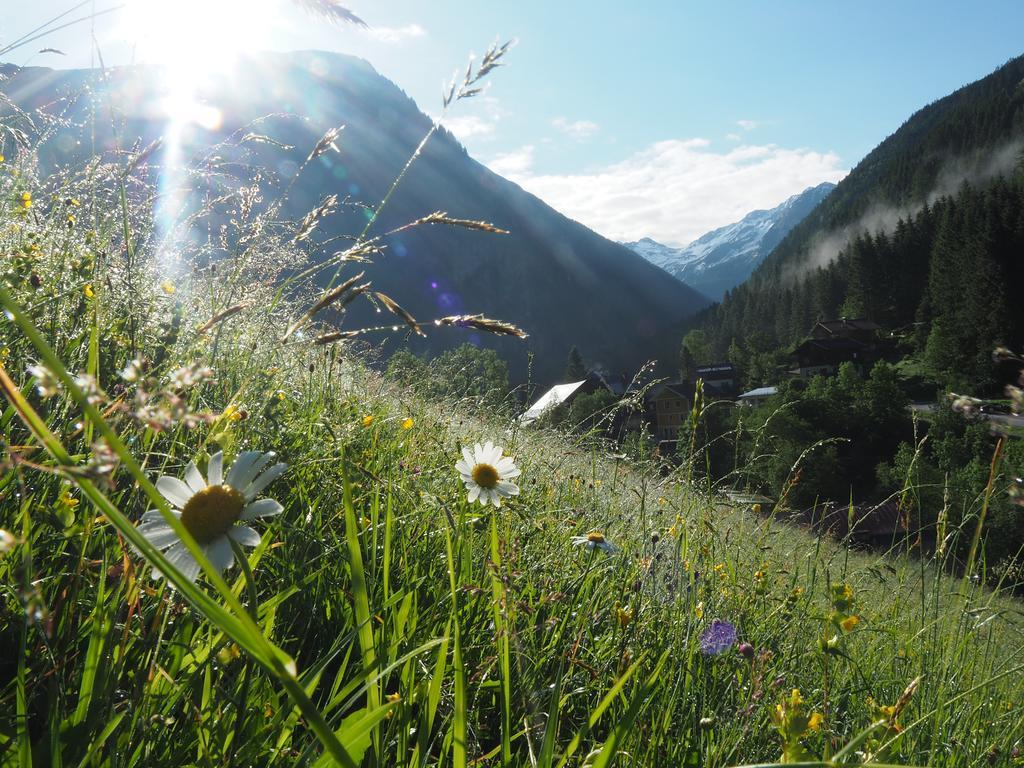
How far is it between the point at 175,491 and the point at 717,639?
127 cm

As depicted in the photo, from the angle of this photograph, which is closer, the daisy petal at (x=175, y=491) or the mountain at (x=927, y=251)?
the daisy petal at (x=175, y=491)

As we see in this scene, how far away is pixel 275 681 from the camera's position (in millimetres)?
1058

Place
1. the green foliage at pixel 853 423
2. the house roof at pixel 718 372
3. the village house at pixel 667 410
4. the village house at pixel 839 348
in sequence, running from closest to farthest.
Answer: the green foliage at pixel 853 423 → the village house at pixel 667 410 → the village house at pixel 839 348 → the house roof at pixel 718 372

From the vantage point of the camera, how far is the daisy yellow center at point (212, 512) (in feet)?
2.15

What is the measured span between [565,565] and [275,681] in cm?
94

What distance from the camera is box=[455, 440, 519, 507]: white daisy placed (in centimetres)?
143

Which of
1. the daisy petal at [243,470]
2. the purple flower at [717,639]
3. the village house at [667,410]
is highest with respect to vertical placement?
the daisy petal at [243,470]

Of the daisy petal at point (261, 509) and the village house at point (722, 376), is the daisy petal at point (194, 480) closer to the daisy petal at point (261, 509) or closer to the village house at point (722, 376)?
the daisy petal at point (261, 509)

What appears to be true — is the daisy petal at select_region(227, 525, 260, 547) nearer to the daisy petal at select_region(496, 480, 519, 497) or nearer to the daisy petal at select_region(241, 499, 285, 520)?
the daisy petal at select_region(241, 499, 285, 520)

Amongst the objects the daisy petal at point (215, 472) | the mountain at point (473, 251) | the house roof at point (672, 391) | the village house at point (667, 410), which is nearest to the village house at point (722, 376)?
the house roof at point (672, 391)

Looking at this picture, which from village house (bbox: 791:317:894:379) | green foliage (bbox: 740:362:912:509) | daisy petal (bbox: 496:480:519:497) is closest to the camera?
daisy petal (bbox: 496:480:519:497)

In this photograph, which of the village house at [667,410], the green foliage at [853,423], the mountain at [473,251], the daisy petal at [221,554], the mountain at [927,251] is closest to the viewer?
the daisy petal at [221,554]

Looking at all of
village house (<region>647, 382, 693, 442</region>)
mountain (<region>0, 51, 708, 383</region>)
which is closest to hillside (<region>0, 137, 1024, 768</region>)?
village house (<region>647, 382, 693, 442</region>)

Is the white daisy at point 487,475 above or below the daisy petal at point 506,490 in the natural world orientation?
above
